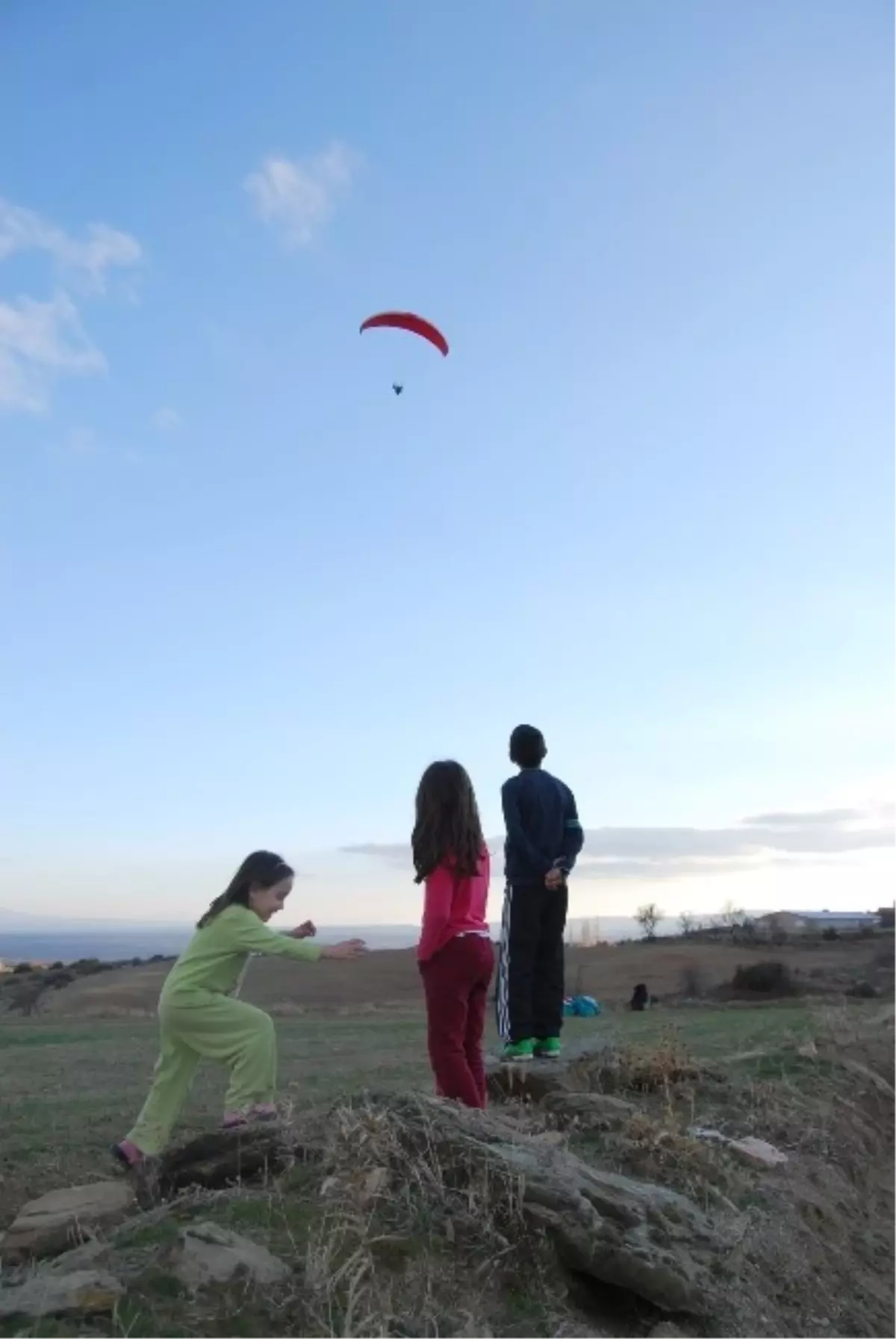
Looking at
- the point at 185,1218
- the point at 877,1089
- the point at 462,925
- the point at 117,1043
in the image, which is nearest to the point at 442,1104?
the point at 185,1218

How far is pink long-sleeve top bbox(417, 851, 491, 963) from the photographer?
6219 mm

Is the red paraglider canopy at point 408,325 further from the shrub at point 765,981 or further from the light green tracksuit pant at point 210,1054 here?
the shrub at point 765,981

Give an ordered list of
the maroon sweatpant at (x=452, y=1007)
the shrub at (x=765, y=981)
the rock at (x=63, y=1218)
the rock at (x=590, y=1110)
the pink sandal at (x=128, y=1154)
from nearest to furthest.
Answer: the rock at (x=63, y=1218), the pink sandal at (x=128, y=1154), the maroon sweatpant at (x=452, y=1007), the rock at (x=590, y=1110), the shrub at (x=765, y=981)

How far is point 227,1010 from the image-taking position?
252 inches

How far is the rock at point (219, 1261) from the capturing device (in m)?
3.79

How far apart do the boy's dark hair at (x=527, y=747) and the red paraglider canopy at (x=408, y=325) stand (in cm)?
977

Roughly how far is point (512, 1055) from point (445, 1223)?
12.6ft

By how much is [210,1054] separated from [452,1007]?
4.07 feet

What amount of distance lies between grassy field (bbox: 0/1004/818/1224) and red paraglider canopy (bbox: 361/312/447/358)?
8829 mm

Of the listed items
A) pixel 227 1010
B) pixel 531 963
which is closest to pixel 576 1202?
pixel 227 1010

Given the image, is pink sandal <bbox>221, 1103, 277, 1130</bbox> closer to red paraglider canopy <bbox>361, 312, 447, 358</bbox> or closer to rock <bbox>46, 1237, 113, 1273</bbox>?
rock <bbox>46, 1237, 113, 1273</bbox>

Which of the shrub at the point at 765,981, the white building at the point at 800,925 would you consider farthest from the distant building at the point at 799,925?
the shrub at the point at 765,981

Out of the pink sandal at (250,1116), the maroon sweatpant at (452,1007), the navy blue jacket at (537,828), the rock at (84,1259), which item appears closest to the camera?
the rock at (84,1259)

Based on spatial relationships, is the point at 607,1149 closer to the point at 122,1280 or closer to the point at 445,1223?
the point at 445,1223
